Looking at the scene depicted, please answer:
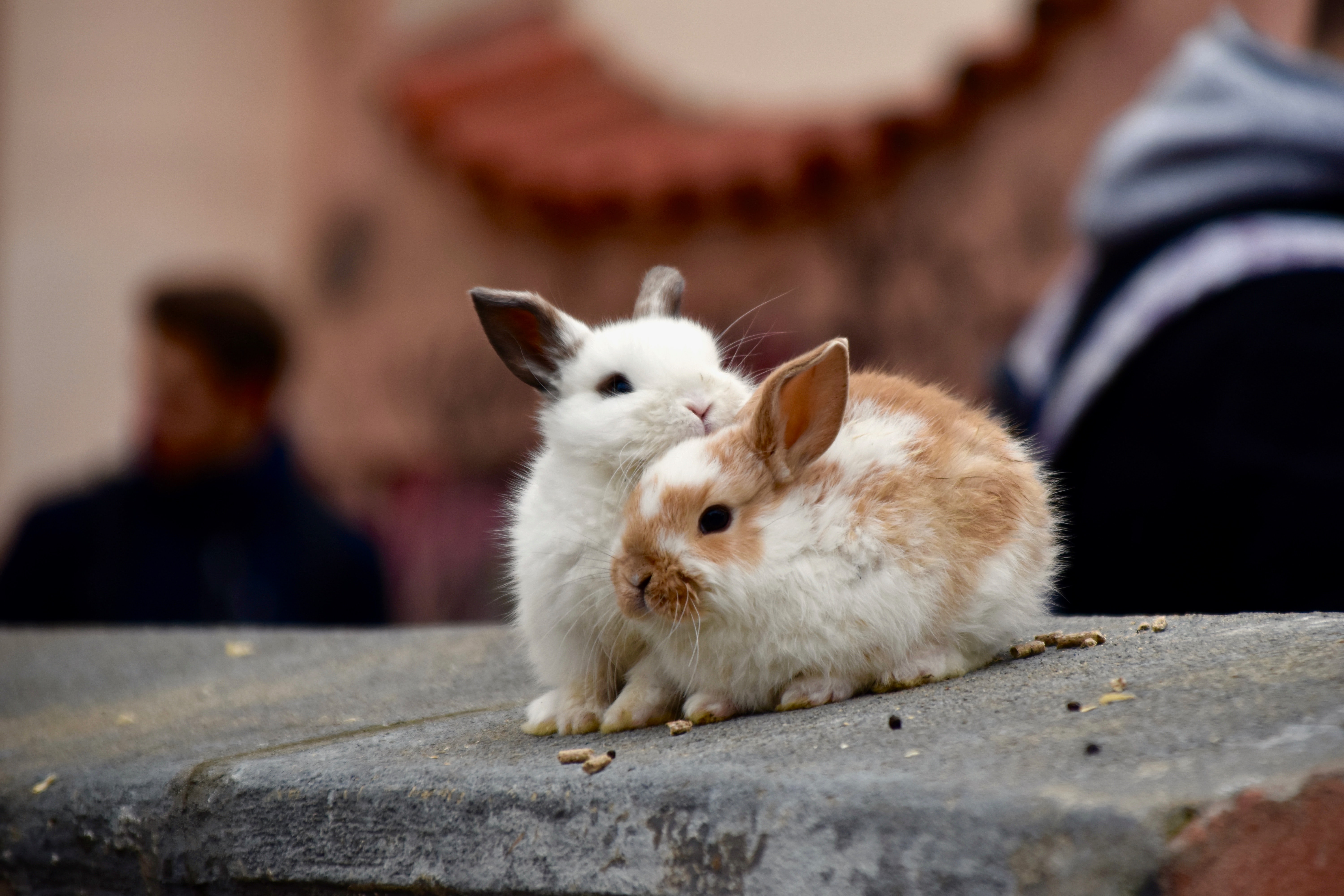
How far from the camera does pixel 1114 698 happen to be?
169 centimetres

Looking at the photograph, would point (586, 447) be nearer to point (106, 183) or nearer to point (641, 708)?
point (641, 708)

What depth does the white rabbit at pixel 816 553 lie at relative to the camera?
1817 mm

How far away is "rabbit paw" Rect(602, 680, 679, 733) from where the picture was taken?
197 cm

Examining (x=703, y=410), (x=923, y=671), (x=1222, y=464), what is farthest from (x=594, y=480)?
Result: (x=1222, y=464)

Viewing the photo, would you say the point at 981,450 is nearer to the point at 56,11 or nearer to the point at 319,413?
the point at 319,413

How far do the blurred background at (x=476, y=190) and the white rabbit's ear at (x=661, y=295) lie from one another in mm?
3214

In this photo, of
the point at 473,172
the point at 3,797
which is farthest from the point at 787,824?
the point at 473,172

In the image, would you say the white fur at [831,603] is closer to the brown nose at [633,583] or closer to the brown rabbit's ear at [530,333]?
the brown nose at [633,583]

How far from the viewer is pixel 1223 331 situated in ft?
10.0

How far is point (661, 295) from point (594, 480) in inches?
15.8

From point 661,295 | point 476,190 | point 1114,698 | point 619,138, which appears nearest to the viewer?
point 1114,698

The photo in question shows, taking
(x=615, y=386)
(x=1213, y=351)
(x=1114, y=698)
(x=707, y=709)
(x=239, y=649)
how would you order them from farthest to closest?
(x=239, y=649) → (x=1213, y=351) → (x=615, y=386) → (x=707, y=709) → (x=1114, y=698)

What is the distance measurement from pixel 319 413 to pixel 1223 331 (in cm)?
567

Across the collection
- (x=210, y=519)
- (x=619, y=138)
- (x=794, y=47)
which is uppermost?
(x=794, y=47)
